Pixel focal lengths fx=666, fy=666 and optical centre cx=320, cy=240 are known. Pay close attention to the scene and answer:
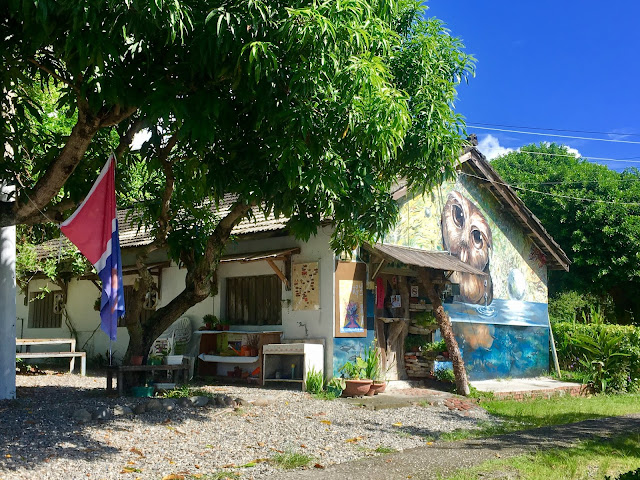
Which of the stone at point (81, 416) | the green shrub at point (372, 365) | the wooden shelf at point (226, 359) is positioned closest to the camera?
the stone at point (81, 416)

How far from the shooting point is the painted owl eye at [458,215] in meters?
17.1

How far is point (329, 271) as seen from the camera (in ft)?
45.6

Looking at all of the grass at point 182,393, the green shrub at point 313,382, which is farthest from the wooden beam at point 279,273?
the grass at point 182,393

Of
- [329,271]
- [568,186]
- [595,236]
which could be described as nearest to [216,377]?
[329,271]

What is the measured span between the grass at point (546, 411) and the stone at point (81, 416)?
193 inches

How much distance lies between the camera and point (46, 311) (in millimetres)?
21594

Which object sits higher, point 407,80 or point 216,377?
point 407,80

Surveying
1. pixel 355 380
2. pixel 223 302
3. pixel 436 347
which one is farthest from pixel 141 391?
pixel 436 347

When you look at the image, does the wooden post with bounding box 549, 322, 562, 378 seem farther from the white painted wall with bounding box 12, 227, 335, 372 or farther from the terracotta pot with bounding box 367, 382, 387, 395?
the white painted wall with bounding box 12, 227, 335, 372

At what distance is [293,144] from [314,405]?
559 centimetres

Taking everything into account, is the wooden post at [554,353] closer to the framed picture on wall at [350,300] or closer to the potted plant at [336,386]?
the framed picture on wall at [350,300]

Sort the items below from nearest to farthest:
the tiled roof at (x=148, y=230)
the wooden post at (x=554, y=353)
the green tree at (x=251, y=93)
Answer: the green tree at (x=251, y=93) < the tiled roof at (x=148, y=230) < the wooden post at (x=554, y=353)

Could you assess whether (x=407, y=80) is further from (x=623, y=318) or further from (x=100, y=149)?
(x=623, y=318)

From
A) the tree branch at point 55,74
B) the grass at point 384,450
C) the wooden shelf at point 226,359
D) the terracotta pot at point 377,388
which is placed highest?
the tree branch at point 55,74
